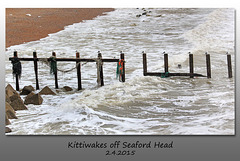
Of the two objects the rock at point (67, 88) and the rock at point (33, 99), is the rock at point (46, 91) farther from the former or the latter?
the rock at point (33, 99)

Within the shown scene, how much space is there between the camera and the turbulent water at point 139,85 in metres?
7.22

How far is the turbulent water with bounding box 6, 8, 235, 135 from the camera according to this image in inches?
284

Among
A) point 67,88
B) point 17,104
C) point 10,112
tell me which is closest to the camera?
point 10,112

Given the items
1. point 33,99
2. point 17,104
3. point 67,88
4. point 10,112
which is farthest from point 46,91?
point 10,112

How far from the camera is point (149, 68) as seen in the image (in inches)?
494

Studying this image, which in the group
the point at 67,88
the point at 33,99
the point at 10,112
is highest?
the point at 67,88

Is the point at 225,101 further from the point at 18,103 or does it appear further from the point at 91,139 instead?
the point at 18,103

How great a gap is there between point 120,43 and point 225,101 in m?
7.76

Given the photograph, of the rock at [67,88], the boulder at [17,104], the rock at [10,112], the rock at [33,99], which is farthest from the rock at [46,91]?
the rock at [10,112]

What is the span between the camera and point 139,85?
32.3 feet

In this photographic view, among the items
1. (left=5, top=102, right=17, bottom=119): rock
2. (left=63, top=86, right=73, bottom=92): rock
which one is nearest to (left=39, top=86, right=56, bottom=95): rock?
(left=63, top=86, right=73, bottom=92): rock

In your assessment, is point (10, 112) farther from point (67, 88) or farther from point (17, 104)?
point (67, 88)

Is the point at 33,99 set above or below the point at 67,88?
below
